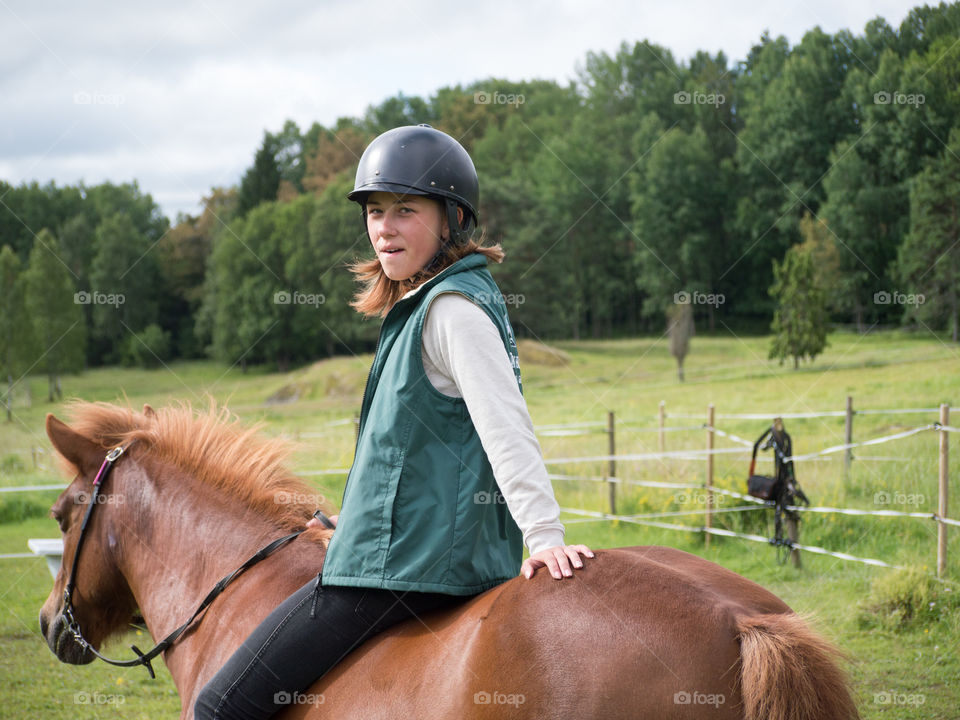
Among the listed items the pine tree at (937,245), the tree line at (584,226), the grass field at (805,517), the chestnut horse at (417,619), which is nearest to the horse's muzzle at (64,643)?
the chestnut horse at (417,619)

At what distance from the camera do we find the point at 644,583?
4.79ft

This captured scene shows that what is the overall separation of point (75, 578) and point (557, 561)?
193 centimetres

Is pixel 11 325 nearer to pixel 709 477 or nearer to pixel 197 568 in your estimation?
pixel 709 477

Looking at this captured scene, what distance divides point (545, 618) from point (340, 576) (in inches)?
21.1

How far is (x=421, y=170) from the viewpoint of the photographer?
198 centimetres

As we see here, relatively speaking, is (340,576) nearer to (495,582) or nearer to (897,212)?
(495,582)

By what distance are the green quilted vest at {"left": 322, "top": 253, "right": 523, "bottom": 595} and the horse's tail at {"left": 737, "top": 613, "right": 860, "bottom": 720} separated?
60cm

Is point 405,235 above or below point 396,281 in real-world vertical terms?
above

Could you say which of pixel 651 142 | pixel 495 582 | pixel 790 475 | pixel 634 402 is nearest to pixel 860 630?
pixel 790 475

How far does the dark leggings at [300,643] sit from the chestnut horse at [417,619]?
0.12 ft

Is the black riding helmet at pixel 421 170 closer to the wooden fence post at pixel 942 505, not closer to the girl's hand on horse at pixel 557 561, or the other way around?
the girl's hand on horse at pixel 557 561

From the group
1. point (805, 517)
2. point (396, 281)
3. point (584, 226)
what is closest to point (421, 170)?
point (396, 281)

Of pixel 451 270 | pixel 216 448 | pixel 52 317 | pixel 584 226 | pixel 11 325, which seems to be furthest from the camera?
pixel 584 226

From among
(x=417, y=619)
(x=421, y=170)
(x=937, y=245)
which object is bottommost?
(x=417, y=619)
